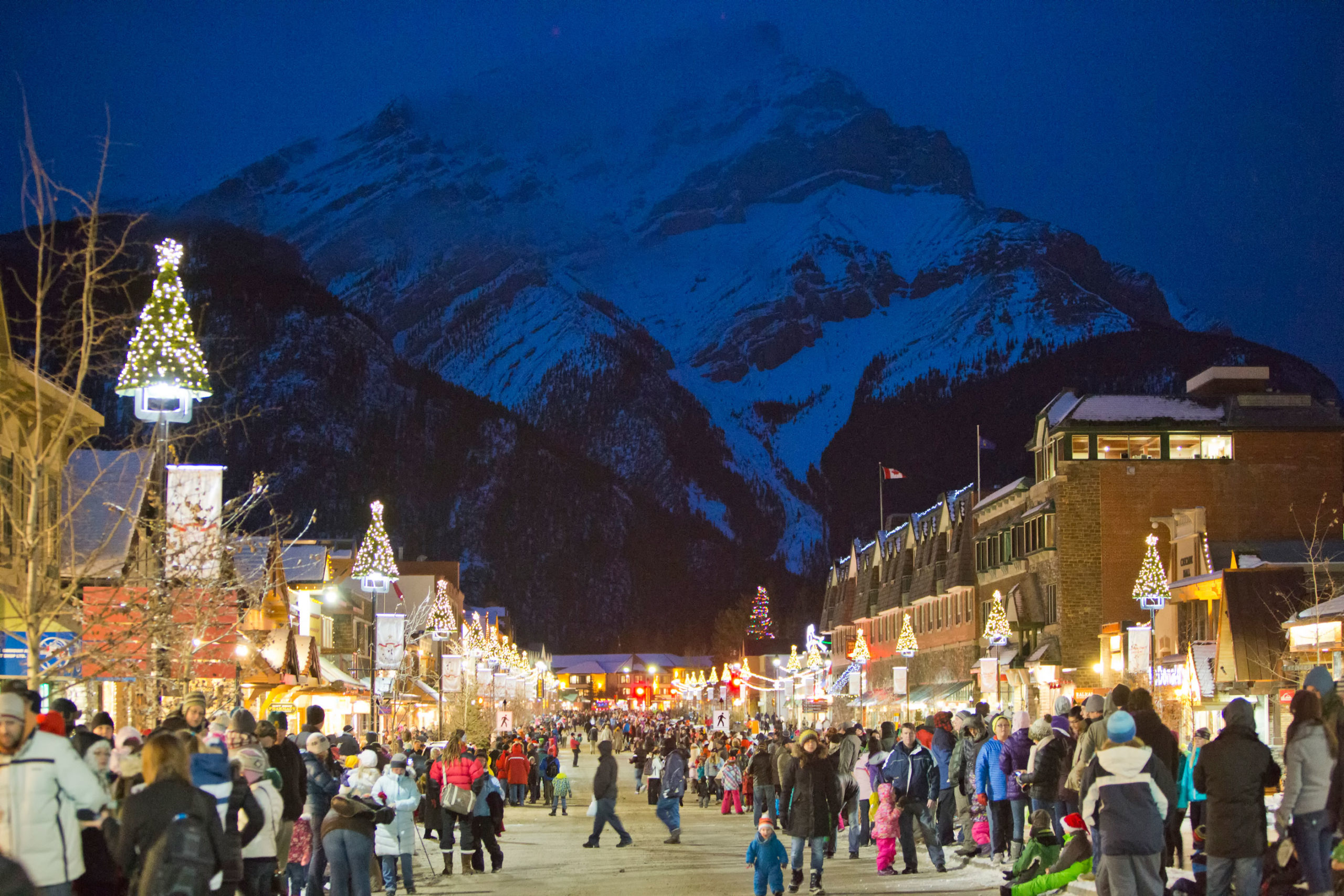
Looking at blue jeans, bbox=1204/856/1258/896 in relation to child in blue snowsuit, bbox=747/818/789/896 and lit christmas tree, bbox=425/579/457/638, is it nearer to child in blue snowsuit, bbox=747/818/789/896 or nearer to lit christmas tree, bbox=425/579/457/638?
child in blue snowsuit, bbox=747/818/789/896

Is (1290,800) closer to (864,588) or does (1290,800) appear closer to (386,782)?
(386,782)

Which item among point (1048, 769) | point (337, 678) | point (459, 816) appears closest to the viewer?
point (1048, 769)

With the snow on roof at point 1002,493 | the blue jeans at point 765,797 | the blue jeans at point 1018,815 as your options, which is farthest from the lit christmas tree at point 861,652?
the blue jeans at point 1018,815

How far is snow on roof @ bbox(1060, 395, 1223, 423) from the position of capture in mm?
51625

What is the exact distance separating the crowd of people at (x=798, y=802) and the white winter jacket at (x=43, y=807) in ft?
0.03

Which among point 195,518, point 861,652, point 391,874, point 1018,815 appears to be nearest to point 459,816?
point 391,874

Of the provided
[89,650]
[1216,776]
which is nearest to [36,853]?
[89,650]

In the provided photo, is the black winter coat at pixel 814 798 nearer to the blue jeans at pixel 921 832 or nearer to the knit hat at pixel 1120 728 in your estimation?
the blue jeans at pixel 921 832

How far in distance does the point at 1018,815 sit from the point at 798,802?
304cm

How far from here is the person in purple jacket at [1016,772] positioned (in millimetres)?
17672

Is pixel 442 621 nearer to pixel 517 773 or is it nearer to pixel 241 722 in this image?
pixel 517 773

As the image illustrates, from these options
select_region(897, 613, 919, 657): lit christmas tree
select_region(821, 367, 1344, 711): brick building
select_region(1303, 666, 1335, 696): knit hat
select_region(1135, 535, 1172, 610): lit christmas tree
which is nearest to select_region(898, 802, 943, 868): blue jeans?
select_region(1303, 666, 1335, 696): knit hat

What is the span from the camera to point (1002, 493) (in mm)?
59344

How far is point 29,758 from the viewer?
7988mm
